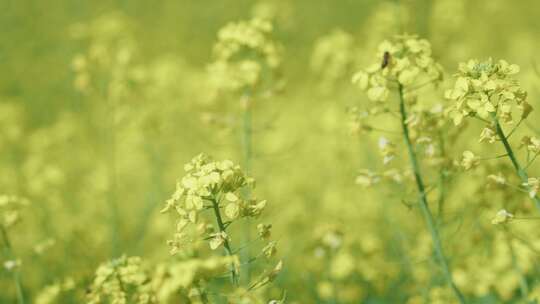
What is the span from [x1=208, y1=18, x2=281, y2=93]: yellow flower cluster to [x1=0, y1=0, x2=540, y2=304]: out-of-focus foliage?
0.5 inches

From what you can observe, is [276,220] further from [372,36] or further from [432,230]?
[432,230]

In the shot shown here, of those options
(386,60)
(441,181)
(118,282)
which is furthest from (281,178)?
(118,282)

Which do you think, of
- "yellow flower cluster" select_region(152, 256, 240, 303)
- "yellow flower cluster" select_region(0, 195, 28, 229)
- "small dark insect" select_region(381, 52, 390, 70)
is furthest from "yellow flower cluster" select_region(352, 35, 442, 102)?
"yellow flower cluster" select_region(0, 195, 28, 229)

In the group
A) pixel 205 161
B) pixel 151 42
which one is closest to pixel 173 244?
→ pixel 205 161

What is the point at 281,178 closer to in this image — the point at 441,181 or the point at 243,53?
the point at 243,53

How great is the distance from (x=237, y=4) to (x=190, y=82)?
752 centimetres

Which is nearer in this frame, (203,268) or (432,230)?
(203,268)

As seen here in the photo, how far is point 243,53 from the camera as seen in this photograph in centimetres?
432

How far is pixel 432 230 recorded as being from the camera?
9.73 ft

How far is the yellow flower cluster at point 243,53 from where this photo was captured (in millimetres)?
3994

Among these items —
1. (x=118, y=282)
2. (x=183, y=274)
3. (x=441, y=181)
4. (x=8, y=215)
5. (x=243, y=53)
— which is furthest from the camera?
(x=243, y=53)

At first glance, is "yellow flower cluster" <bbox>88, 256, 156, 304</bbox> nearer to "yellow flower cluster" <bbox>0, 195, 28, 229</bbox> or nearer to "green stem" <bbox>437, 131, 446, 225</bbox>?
"yellow flower cluster" <bbox>0, 195, 28, 229</bbox>

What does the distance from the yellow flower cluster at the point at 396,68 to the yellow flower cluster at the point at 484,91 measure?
344 mm

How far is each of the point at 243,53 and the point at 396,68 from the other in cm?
167
